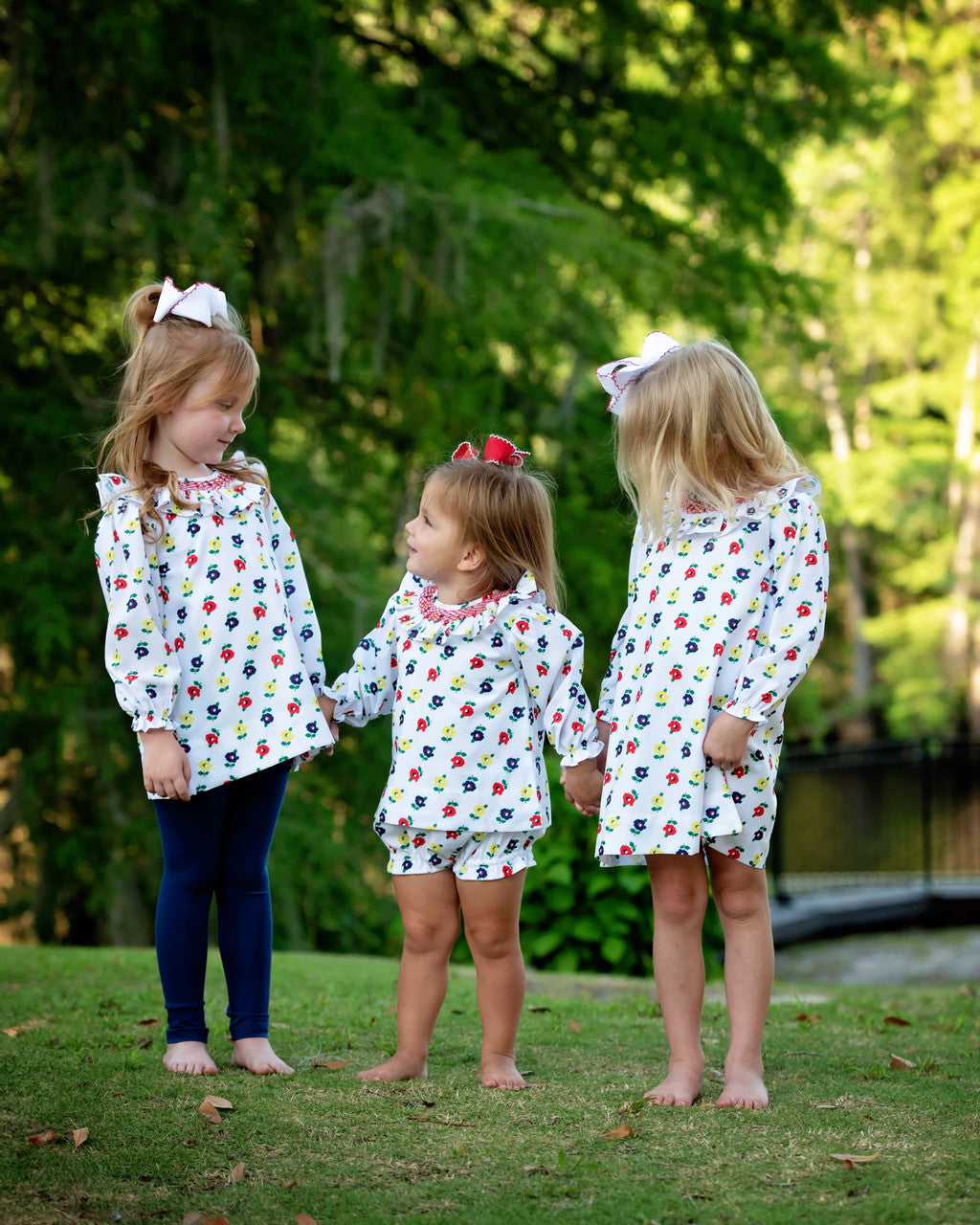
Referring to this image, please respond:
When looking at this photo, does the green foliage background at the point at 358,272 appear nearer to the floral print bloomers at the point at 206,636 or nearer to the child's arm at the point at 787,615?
the floral print bloomers at the point at 206,636

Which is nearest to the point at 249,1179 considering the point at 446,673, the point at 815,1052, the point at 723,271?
the point at 446,673

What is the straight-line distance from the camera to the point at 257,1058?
3.17m

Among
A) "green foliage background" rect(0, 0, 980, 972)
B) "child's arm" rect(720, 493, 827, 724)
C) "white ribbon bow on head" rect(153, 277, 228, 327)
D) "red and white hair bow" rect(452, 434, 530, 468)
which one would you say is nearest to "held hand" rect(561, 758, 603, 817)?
"child's arm" rect(720, 493, 827, 724)

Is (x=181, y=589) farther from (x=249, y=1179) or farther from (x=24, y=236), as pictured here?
(x=24, y=236)

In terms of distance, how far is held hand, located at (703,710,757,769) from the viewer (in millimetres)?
2922

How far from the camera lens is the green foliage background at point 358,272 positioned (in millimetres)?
7004

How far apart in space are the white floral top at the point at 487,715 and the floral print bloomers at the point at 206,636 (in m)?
0.26

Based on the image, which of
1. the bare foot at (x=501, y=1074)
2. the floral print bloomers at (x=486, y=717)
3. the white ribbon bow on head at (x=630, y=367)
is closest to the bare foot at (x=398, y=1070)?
the bare foot at (x=501, y=1074)

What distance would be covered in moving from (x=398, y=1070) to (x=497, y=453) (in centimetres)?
150

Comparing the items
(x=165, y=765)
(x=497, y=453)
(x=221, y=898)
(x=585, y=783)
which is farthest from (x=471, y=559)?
(x=221, y=898)

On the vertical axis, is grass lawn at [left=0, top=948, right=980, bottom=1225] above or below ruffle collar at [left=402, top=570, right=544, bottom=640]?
below

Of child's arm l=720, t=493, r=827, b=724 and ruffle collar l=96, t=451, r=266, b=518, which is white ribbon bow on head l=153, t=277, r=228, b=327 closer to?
ruffle collar l=96, t=451, r=266, b=518

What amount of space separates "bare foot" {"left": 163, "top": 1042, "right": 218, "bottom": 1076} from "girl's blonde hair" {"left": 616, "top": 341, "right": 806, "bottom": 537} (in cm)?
164

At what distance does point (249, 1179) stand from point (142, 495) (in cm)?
157
